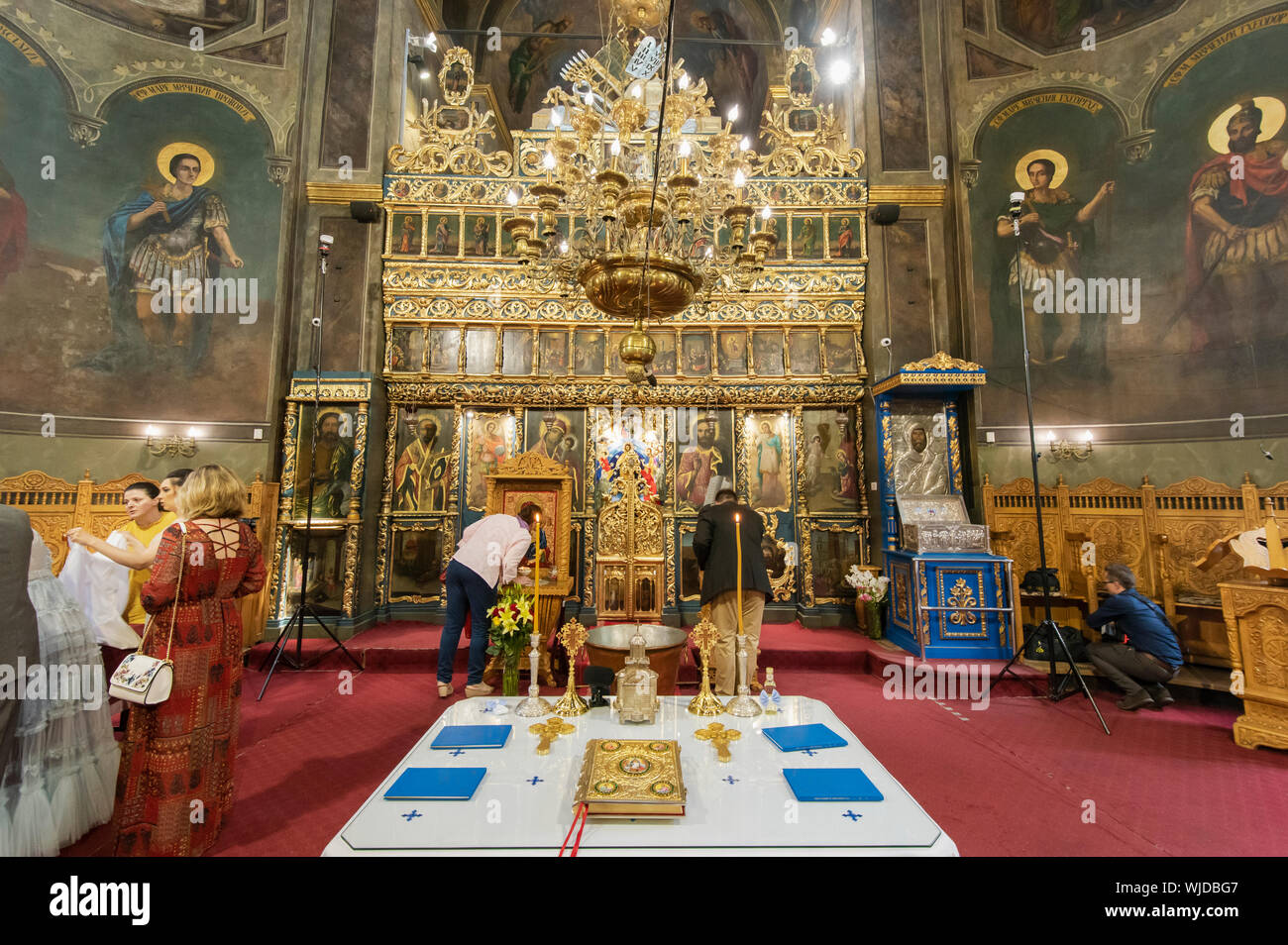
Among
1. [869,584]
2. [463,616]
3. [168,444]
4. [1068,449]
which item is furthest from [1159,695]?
[168,444]

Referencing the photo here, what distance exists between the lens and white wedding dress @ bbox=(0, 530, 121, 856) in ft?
8.16

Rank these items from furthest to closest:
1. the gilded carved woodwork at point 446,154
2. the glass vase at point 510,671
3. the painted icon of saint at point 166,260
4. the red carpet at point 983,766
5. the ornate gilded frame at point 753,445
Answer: the gilded carved woodwork at point 446,154, the ornate gilded frame at point 753,445, the painted icon of saint at point 166,260, the glass vase at point 510,671, the red carpet at point 983,766

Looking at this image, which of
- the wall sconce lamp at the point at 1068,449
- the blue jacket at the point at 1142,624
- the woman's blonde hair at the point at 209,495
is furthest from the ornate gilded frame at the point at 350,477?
the wall sconce lamp at the point at 1068,449

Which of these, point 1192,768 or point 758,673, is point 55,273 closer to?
point 758,673

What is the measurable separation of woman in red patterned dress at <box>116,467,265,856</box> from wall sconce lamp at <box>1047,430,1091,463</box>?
9.25 metres

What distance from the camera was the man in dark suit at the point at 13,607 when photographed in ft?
6.73

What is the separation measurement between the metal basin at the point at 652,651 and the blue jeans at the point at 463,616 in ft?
3.58

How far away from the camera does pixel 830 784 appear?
1907 millimetres

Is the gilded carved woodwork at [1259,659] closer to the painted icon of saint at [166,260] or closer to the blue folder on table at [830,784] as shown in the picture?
the blue folder on table at [830,784]

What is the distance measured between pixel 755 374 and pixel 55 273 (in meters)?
9.90

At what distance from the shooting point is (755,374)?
8031 mm

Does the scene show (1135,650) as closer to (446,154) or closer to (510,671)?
(510,671)

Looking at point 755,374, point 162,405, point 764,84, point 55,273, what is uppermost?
point 764,84
